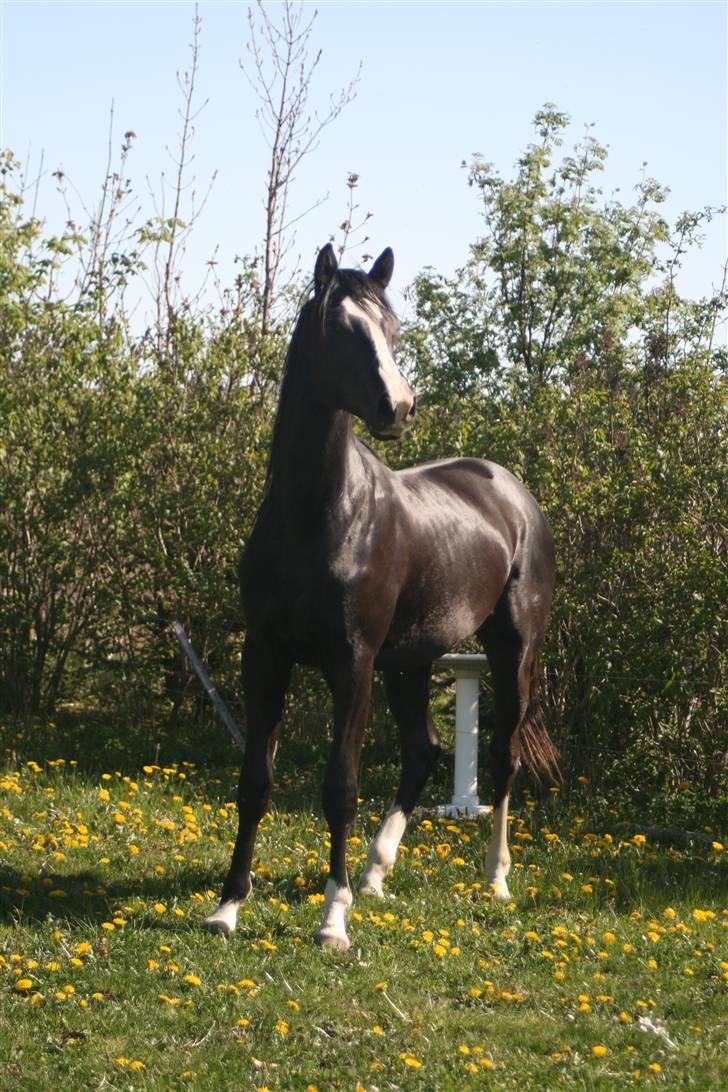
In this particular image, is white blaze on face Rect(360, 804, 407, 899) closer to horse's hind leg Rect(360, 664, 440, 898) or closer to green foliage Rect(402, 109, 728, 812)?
horse's hind leg Rect(360, 664, 440, 898)

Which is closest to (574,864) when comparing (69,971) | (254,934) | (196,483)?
(254,934)

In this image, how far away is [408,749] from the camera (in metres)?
6.81

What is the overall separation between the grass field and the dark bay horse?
0.28m

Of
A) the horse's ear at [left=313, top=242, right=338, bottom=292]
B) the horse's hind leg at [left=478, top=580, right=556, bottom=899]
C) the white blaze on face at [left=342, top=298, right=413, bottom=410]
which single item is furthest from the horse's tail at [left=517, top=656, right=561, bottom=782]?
the horse's ear at [left=313, top=242, right=338, bottom=292]

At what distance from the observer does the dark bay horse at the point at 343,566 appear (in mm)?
5316

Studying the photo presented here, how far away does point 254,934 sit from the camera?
5.50 meters

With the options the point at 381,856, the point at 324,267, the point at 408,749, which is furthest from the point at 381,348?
the point at 381,856

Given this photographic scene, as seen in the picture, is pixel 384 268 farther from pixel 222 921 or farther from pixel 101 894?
pixel 101 894

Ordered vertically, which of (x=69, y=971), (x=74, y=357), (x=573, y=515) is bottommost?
(x=69, y=971)

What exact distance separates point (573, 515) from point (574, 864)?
2851 millimetres

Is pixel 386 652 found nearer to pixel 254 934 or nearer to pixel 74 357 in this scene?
pixel 254 934

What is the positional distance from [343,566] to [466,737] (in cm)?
324

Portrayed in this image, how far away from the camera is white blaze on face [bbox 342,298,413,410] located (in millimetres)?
5027

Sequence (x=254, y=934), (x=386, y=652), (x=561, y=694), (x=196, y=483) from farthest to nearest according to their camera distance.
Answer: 1. (x=196, y=483)
2. (x=561, y=694)
3. (x=386, y=652)
4. (x=254, y=934)
